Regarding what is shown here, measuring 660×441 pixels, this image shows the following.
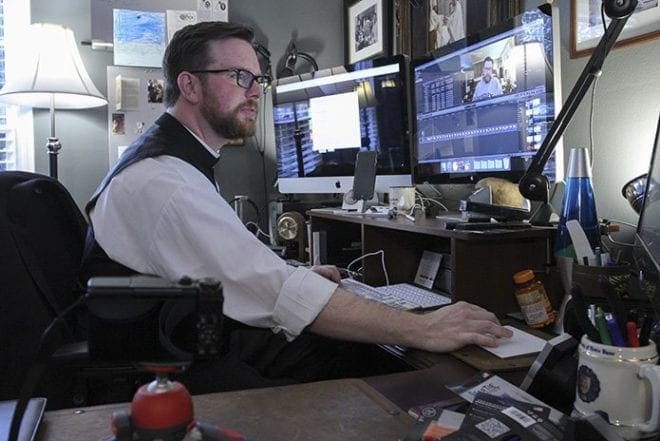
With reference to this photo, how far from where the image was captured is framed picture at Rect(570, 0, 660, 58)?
1.13 metres

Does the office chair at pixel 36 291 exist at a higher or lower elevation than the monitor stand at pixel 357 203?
lower

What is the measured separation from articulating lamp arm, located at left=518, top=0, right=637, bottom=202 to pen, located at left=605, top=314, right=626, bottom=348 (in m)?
0.49

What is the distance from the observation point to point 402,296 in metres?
1.27

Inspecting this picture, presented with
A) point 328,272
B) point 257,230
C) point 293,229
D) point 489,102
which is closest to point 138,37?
point 257,230

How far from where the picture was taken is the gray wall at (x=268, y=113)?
1.18 metres

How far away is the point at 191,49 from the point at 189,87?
10 centimetres

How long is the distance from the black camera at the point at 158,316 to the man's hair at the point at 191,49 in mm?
817

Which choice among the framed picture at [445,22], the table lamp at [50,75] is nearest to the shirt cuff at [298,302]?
the framed picture at [445,22]

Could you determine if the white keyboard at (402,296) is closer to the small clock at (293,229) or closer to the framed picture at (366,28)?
the small clock at (293,229)

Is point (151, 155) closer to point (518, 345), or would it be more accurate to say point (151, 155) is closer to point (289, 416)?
point (289, 416)

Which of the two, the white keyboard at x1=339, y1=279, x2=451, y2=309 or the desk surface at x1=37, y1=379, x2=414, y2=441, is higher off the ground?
the white keyboard at x1=339, y1=279, x2=451, y2=309

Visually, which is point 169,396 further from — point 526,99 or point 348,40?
point 348,40

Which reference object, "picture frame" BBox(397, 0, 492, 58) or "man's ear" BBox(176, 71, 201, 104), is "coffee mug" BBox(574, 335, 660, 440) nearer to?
"man's ear" BBox(176, 71, 201, 104)

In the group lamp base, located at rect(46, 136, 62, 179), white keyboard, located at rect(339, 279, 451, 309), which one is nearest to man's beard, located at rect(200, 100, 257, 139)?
white keyboard, located at rect(339, 279, 451, 309)
